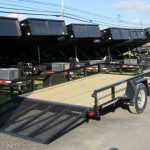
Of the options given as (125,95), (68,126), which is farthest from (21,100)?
(125,95)

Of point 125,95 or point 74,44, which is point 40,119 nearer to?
point 125,95

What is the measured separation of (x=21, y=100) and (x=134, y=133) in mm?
2441

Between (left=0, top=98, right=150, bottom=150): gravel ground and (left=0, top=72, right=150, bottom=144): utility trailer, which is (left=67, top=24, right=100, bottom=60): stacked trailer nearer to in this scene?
(left=0, top=72, right=150, bottom=144): utility trailer

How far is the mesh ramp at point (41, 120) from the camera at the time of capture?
226 inches

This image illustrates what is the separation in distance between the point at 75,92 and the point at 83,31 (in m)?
7.84

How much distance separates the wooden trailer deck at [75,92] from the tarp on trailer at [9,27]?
3.67m

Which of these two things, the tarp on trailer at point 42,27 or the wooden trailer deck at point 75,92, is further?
the tarp on trailer at point 42,27

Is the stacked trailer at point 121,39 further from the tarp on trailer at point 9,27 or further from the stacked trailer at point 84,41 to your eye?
the tarp on trailer at point 9,27

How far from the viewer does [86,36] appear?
605 inches

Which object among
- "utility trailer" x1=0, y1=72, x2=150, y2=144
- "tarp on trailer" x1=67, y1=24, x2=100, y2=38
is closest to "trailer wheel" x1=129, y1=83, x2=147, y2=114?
"utility trailer" x1=0, y1=72, x2=150, y2=144

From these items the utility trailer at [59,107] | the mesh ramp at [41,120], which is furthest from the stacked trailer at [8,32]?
the mesh ramp at [41,120]

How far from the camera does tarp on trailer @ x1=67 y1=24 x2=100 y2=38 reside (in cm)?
1465

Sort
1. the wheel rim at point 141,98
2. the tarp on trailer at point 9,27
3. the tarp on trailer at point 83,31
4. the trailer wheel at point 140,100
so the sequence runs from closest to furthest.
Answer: the trailer wheel at point 140,100 → the wheel rim at point 141,98 → the tarp on trailer at point 9,27 → the tarp on trailer at point 83,31

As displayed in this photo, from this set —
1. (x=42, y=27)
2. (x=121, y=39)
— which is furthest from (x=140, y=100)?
(x=121, y=39)
